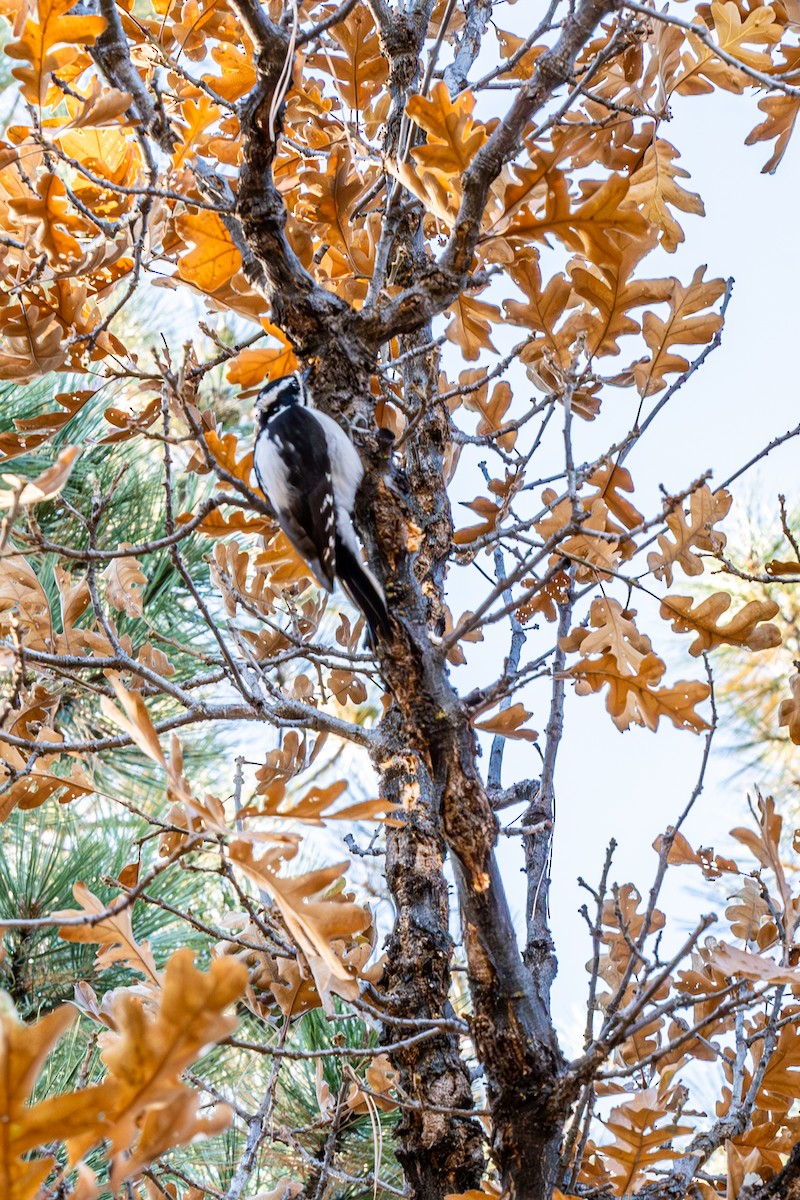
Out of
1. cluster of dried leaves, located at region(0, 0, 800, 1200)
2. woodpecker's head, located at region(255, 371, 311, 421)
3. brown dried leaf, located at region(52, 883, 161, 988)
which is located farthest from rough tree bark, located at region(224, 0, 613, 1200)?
woodpecker's head, located at region(255, 371, 311, 421)

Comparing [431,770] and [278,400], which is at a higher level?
[278,400]

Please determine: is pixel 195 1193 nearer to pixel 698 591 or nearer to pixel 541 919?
pixel 541 919

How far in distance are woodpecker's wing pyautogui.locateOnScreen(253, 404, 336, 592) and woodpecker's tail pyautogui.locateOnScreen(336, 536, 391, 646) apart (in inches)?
1.1

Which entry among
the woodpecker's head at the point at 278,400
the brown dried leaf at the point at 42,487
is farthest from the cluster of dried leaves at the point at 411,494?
the woodpecker's head at the point at 278,400

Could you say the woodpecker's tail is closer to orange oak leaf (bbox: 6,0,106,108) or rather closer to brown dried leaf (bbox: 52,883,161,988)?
brown dried leaf (bbox: 52,883,161,988)

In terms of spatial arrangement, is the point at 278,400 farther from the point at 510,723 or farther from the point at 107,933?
the point at 107,933

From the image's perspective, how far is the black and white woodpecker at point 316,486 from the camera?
1710 mm

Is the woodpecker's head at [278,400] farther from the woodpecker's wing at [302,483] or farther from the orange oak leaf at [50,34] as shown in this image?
the orange oak leaf at [50,34]

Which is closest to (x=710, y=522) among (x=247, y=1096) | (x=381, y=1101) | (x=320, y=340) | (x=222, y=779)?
(x=320, y=340)

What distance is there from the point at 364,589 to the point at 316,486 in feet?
1.60

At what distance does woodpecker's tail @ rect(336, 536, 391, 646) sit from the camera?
148 centimetres

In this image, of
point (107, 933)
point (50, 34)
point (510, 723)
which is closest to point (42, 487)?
point (107, 933)

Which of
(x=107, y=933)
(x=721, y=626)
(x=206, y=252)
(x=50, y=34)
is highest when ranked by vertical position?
(x=206, y=252)

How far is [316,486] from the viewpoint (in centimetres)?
221
